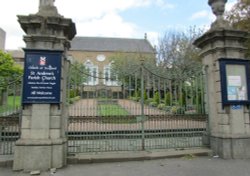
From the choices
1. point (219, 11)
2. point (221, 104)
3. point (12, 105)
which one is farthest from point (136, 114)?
point (219, 11)

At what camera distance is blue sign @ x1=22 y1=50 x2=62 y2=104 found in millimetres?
5609

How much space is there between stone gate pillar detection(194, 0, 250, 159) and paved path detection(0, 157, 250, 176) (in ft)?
1.58

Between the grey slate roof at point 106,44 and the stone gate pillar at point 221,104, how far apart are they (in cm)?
4529

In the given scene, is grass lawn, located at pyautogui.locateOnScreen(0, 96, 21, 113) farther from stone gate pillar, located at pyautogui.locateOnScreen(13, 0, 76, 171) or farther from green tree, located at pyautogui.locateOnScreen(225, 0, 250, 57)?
green tree, located at pyautogui.locateOnScreen(225, 0, 250, 57)

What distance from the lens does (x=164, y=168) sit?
546 cm

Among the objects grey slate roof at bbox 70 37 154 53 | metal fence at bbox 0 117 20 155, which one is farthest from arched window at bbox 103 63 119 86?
grey slate roof at bbox 70 37 154 53

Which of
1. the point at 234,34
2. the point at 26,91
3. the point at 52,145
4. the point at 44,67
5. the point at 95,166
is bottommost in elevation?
the point at 95,166

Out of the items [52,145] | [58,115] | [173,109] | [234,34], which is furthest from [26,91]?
[234,34]

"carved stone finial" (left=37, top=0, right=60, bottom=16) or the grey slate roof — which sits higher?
the grey slate roof

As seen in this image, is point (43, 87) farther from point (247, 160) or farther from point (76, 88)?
point (247, 160)

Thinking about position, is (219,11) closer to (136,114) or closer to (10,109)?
(136,114)

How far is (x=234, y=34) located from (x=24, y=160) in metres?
7.05

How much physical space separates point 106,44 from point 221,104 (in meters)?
50.3

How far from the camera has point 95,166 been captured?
563 cm
